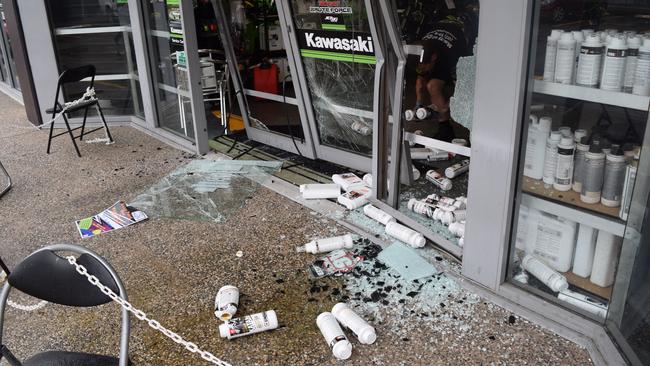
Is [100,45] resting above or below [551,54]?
below

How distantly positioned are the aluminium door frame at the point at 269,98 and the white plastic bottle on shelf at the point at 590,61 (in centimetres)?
298

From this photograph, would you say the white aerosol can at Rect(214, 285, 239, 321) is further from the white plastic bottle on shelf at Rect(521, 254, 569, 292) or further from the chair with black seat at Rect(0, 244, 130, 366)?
the white plastic bottle on shelf at Rect(521, 254, 569, 292)

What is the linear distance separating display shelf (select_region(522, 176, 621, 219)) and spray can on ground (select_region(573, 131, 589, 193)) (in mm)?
47

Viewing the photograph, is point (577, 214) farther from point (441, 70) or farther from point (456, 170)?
point (456, 170)

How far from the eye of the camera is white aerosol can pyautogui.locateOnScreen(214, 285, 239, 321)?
2910 mm

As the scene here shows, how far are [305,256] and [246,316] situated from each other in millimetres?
788

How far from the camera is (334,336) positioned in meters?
2.67

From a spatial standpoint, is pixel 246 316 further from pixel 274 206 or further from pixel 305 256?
pixel 274 206

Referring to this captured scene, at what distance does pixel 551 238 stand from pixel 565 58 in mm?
991

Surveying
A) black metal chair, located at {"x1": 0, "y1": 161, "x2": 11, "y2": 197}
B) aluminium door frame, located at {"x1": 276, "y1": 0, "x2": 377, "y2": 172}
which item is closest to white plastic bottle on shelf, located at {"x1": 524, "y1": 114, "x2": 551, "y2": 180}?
aluminium door frame, located at {"x1": 276, "y1": 0, "x2": 377, "y2": 172}

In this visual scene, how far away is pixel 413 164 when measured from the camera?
4520 mm

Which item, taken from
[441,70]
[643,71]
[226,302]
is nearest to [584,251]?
[643,71]

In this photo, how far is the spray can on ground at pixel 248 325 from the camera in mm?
2762

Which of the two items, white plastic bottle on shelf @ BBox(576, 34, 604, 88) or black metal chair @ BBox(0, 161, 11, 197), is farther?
black metal chair @ BBox(0, 161, 11, 197)
